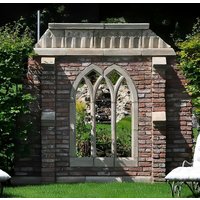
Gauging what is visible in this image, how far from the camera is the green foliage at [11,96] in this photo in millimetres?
11492

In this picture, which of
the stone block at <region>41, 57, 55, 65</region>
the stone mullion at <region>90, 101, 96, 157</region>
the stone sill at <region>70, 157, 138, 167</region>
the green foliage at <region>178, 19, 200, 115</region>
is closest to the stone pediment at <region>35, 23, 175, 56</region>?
the stone block at <region>41, 57, 55, 65</region>

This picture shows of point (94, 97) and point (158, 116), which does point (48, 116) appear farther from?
point (158, 116)

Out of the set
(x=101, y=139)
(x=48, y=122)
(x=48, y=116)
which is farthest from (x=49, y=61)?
(x=101, y=139)

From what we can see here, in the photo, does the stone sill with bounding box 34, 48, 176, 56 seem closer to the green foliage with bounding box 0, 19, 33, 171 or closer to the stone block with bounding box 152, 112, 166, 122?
the green foliage with bounding box 0, 19, 33, 171

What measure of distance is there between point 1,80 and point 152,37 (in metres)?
3.01

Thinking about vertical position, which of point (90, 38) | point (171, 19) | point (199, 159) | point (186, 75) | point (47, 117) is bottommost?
point (199, 159)

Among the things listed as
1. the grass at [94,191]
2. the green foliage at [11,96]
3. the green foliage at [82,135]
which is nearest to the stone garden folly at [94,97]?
the green foliage at [11,96]

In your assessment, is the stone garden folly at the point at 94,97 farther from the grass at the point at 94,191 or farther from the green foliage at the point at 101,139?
the grass at the point at 94,191

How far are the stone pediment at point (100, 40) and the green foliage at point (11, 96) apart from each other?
1.29 ft

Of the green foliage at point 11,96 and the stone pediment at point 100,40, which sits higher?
→ the stone pediment at point 100,40

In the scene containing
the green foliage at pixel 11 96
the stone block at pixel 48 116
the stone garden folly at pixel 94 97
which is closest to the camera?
the green foliage at pixel 11 96

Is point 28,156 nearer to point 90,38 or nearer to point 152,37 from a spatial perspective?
point 90,38

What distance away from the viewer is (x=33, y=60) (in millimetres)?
11883

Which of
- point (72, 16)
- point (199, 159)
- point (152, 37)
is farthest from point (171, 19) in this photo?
point (199, 159)
